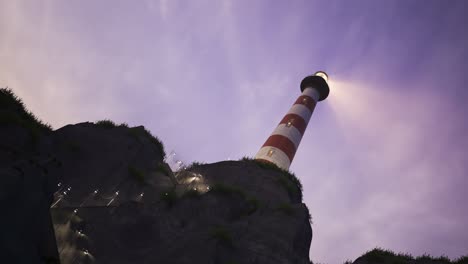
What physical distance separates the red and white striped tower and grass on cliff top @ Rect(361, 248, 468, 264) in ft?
56.1

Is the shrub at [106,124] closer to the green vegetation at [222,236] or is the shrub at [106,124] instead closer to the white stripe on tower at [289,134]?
the green vegetation at [222,236]

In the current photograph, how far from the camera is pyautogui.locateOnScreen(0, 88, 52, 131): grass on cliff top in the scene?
1435cm

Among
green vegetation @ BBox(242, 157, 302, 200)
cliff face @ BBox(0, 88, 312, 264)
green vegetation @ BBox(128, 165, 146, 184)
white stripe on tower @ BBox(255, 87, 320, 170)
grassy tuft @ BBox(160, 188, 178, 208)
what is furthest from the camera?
white stripe on tower @ BBox(255, 87, 320, 170)

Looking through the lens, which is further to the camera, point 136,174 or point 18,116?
point 136,174

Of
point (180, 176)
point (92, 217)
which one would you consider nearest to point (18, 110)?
point (92, 217)

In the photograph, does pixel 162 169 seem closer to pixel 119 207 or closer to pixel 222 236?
pixel 119 207

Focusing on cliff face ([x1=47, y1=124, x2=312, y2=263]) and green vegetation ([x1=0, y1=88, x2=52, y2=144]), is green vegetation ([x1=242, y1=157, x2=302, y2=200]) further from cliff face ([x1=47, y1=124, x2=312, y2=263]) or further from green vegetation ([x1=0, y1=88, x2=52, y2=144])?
green vegetation ([x1=0, y1=88, x2=52, y2=144])

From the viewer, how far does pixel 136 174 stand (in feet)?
59.6

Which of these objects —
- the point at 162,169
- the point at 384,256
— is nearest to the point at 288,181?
the point at 162,169

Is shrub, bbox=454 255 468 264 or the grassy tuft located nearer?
shrub, bbox=454 255 468 264

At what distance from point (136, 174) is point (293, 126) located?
74.0 ft

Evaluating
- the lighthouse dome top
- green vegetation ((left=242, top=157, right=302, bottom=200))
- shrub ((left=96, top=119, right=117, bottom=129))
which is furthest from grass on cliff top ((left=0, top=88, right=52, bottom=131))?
the lighthouse dome top

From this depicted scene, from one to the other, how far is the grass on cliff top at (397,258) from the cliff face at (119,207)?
111 inches

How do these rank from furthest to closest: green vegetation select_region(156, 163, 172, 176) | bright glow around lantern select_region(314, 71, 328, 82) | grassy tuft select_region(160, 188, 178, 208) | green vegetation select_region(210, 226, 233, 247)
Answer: bright glow around lantern select_region(314, 71, 328, 82) < green vegetation select_region(156, 163, 172, 176) < grassy tuft select_region(160, 188, 178, 208) < green vegetation select_region(210, 226, 233, 247)
